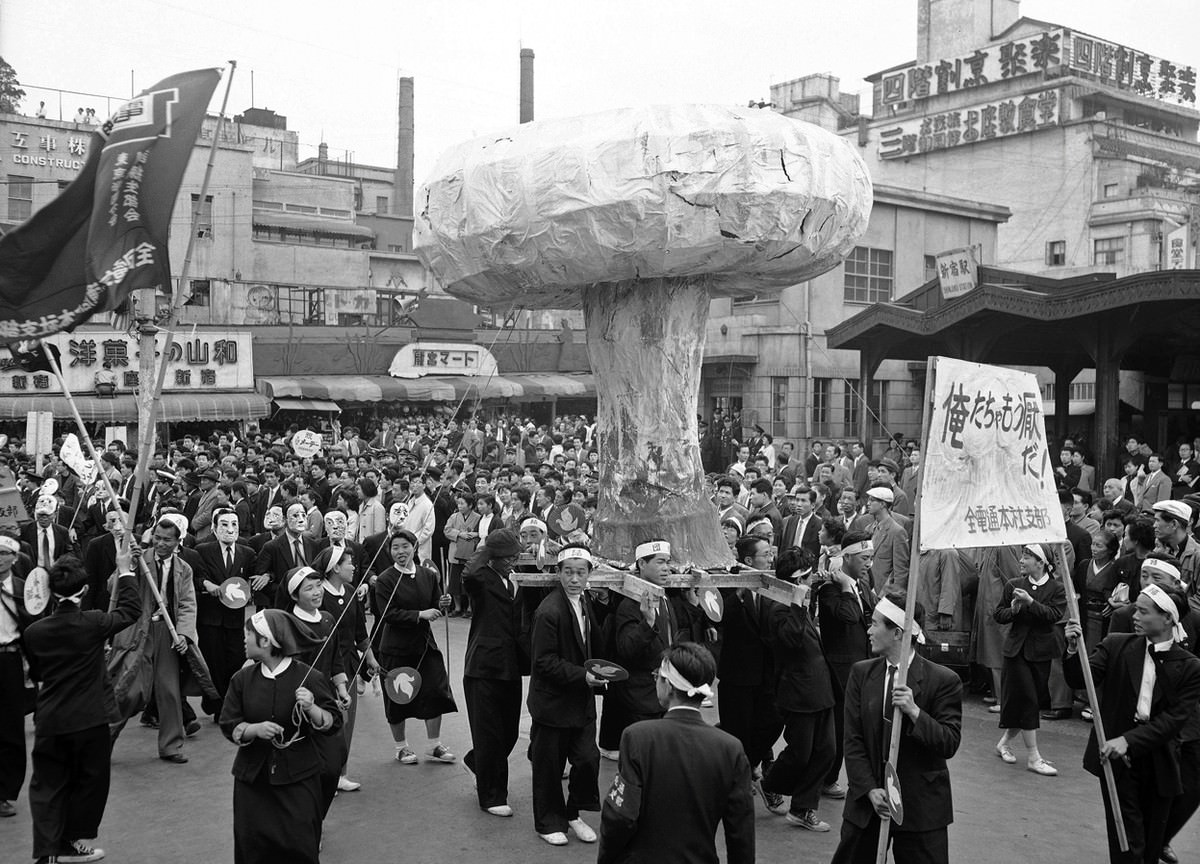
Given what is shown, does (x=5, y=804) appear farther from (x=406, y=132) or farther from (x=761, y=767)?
(x=406, y=132)

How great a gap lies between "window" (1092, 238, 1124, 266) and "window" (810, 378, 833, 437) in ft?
56.6

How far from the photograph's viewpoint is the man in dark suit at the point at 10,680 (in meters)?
7.15

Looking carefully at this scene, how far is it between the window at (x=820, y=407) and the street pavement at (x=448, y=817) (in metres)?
19.4

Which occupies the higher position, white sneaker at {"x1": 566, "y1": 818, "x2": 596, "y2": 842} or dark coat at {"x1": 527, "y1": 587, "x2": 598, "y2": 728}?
dark coat at {"x1": 527, "y1": 587, "x2": 598, "y2": 728}

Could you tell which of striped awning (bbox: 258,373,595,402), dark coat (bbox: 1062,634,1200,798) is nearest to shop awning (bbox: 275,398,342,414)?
striped awning (bbox: 258,373,595,402)

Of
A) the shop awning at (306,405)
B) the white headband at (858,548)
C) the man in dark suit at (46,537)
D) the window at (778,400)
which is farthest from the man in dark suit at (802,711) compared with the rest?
the shop awning at (306,405)

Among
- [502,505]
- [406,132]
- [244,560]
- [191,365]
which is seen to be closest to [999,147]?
[406,132]

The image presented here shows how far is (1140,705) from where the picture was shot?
5723 mm

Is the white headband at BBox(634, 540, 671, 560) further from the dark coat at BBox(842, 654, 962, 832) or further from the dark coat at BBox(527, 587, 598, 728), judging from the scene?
the dark coat at BBox(842, 654, 962, 832)

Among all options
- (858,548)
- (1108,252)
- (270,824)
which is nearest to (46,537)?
(270,824)

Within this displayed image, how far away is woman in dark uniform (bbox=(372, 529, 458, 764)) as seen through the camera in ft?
25.8

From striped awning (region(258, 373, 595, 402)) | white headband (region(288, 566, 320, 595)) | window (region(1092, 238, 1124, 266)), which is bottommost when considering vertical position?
white headband (region(288, 566, 320, 595))

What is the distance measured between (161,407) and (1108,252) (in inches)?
1230

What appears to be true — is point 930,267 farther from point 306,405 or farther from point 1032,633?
point 1032,633
